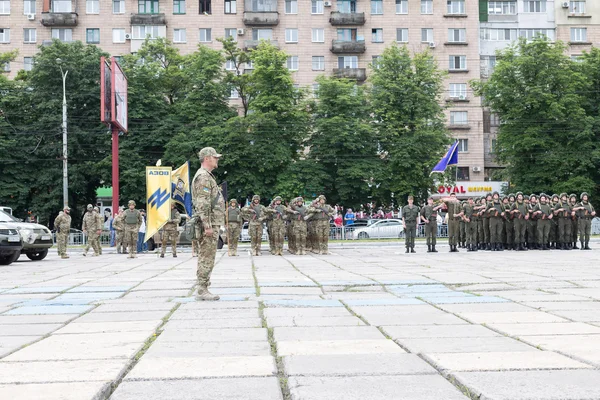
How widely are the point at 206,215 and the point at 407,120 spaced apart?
38.4 meters

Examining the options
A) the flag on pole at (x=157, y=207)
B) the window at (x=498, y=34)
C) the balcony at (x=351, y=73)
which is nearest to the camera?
the flag on pole at (x=157, y=207)

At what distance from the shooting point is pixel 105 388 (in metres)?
3.98

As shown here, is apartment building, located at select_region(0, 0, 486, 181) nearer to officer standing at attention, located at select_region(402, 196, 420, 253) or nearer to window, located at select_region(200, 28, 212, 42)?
window, located at select_region(200, 28, 212, 42)

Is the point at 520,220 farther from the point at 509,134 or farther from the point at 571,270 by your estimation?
the point at 509,134

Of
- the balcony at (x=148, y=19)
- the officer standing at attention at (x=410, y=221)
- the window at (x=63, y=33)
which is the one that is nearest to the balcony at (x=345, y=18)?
the balcony at (x=148, y=19)

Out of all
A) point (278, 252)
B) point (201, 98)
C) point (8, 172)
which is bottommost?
point (278, 252)

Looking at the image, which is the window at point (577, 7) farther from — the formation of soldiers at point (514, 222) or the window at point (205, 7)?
the formation of soldiers at point (514, 222)

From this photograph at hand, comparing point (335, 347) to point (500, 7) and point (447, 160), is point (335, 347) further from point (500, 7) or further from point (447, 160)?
point (500, 7)

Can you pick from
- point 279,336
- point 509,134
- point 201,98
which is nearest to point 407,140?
point 509,134

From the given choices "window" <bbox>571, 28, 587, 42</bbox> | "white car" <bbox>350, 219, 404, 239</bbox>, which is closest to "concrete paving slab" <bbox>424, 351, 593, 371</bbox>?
"white car" <bbox>350, 219, 404, 239</bbox>

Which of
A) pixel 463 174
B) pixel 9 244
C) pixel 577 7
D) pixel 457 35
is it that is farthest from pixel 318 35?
pixel 9 244

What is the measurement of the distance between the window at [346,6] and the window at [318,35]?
2.33 metres

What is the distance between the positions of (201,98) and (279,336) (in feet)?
132

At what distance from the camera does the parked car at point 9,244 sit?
64.2ft
